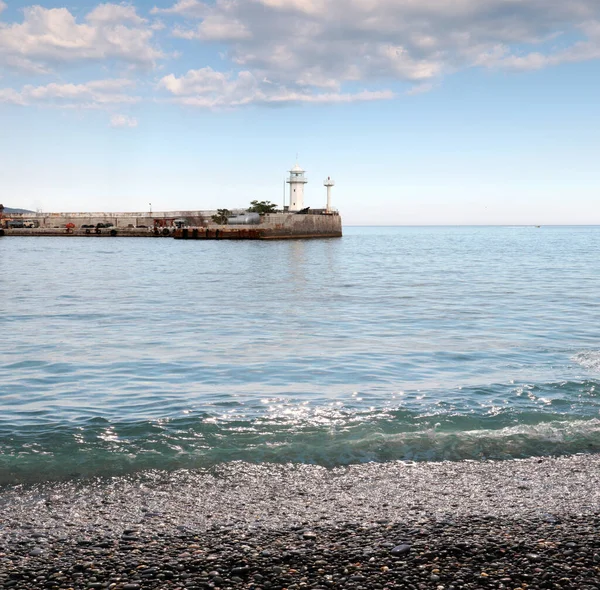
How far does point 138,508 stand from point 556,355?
1225 cm

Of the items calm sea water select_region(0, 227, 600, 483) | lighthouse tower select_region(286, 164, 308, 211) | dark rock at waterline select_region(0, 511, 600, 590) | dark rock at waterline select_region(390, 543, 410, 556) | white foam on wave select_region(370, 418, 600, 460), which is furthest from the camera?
lighthouse tower select_region(286, 164, 308, 211)

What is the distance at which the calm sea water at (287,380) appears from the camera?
8.89 metres

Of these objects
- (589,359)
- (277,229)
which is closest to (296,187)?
(277,229)

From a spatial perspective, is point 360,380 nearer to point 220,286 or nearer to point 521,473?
point 521,473

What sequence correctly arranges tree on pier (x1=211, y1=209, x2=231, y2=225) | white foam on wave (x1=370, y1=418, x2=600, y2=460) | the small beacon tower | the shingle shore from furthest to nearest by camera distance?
tree on pier (x1=211, y1=209, x2=231, y2=225), the small beacon tower, white foam on wave (x1=370, y1=418, x2=600, y2=460), the shingle shore

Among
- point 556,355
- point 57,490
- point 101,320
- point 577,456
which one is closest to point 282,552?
point 57,490

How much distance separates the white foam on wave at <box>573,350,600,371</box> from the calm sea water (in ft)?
0.17

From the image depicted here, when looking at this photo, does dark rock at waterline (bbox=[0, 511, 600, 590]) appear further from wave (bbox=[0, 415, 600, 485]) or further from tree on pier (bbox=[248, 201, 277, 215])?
tree on pier (bbox=[248, 201, 277, 215])

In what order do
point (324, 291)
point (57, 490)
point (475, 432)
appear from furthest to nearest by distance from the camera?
point (324, 291) → point (475, 432) → point (57, 490)

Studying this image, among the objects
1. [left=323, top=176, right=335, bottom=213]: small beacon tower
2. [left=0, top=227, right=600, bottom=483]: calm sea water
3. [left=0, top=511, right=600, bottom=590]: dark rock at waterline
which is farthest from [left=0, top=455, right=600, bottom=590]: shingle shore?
[left=323, top=176, right=335, bottom=213]: small beacon tower

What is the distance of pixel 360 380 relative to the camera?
13.2m

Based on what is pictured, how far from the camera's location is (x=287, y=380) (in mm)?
13172

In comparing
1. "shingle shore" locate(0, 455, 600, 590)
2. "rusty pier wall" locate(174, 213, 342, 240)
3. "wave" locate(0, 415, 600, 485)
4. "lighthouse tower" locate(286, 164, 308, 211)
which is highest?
"lighthouse tower" locate(286, 164, 308, 211)

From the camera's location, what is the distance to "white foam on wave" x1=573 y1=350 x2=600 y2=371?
14.3m
